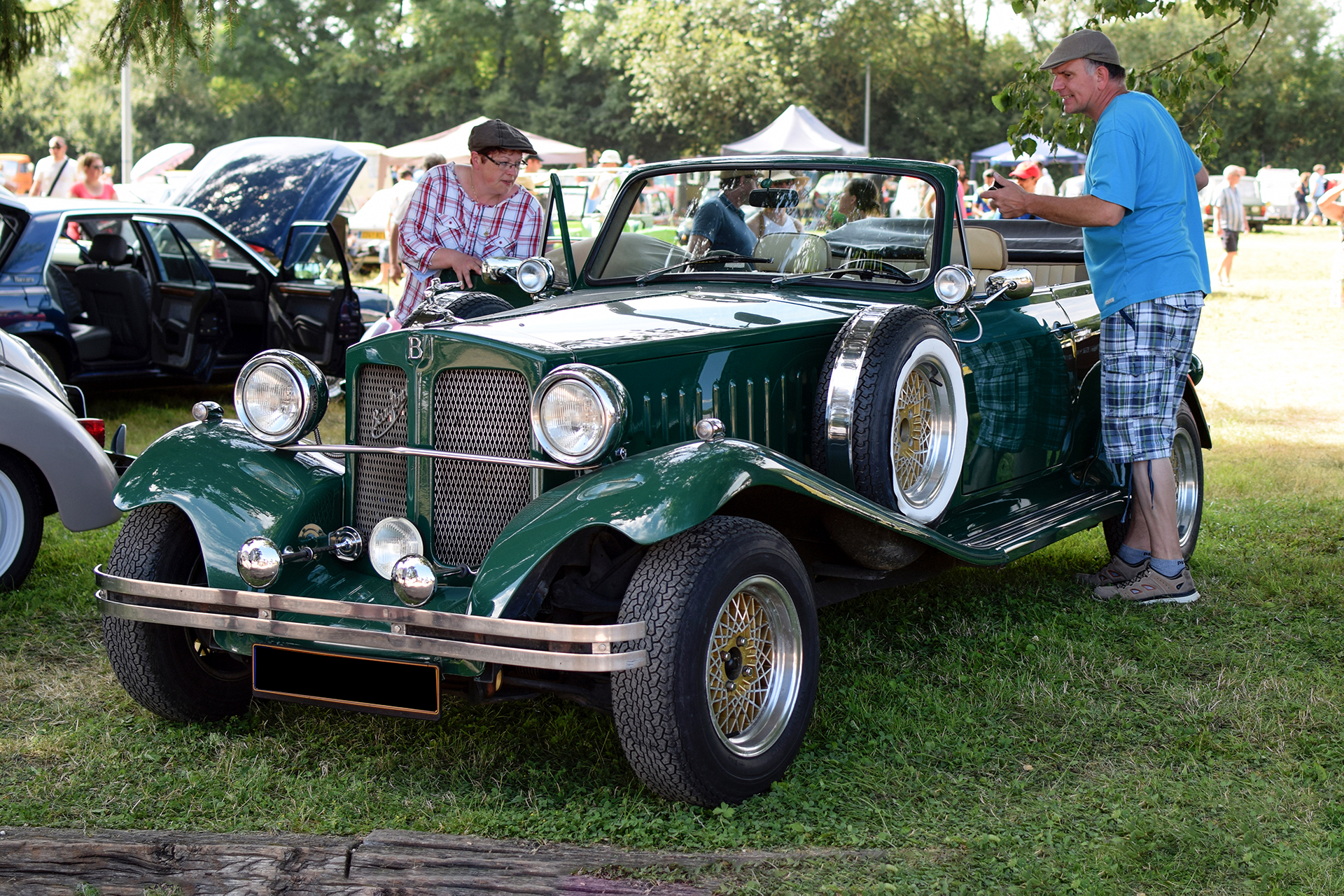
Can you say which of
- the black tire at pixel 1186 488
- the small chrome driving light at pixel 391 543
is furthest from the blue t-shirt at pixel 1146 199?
the small chrome driving light at pixel 391 543

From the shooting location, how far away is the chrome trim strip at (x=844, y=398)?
3643 mm

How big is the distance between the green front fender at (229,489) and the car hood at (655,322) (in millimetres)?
661

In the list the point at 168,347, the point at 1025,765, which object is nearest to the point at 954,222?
the point at 1025,765

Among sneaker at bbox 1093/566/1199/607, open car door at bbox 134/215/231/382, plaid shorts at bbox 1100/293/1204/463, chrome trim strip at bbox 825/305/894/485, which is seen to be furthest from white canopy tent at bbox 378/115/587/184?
chrome trim strip at bbox 825/305/894/485

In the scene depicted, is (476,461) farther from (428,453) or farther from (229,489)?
(229,489)

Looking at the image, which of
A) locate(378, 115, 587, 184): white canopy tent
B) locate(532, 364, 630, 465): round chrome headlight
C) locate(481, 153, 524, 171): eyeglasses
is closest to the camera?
locate(532, 364, 630, 465): round chrome headlight

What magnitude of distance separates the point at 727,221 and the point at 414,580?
7.47ft

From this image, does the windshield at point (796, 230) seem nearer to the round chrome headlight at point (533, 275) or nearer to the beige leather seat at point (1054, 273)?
the round chrome headlight at point (533, 275)

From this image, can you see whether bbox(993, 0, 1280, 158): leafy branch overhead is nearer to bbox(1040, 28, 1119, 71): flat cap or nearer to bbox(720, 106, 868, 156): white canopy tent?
bbox(1040, 28, 1119, 71): flat cap

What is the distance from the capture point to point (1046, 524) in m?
4.49

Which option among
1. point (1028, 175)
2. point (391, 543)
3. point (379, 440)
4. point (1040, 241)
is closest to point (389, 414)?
point (379, 440)

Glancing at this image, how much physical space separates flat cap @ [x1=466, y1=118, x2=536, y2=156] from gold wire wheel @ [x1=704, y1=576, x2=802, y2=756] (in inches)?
115

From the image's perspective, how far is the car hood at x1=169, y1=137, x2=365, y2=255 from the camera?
9.19 metres

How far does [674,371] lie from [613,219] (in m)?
1.71
